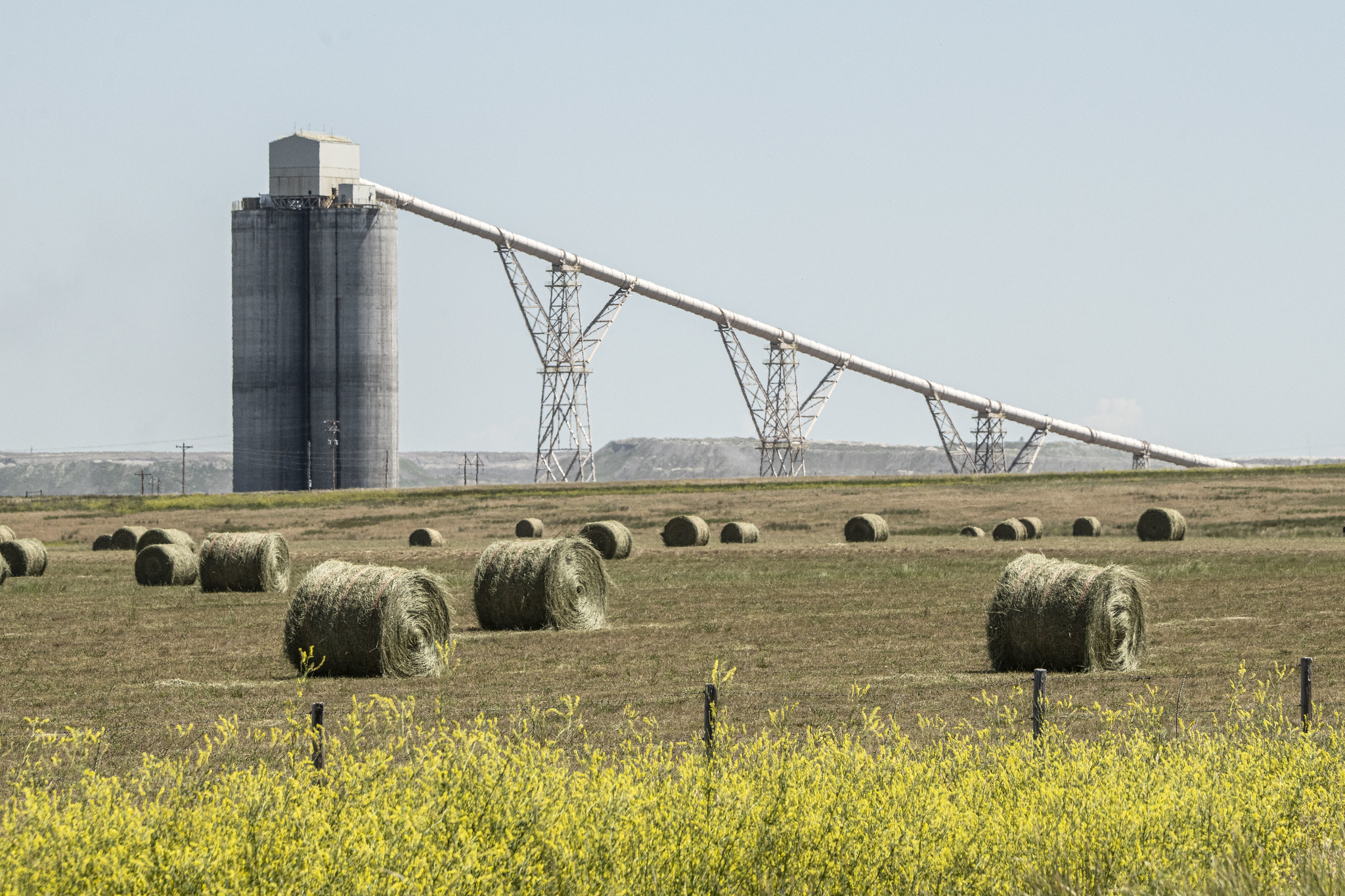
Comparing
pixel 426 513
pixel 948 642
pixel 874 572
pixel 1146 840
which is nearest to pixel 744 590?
pixel 874 572

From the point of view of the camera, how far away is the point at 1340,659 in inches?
821

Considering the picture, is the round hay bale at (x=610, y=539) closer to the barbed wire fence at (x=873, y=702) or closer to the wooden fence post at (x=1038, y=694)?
the barbed wire fence at (x=873, y=702)

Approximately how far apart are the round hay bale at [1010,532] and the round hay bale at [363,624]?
129 feet

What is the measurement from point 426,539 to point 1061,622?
40.2 metres

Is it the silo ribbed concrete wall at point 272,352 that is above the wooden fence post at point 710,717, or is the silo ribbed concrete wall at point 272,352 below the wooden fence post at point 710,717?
above

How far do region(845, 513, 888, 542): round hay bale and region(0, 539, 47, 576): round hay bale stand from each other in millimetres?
26248

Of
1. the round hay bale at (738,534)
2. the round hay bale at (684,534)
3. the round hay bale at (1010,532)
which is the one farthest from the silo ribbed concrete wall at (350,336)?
the round hay bale at (1010,532)

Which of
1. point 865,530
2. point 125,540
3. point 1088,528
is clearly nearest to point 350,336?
point 125,540

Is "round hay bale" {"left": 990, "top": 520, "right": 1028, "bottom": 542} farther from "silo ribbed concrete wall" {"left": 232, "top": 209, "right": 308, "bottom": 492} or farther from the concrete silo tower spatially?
"silo ribbed concrete wall" {"left": 232, "top": 209, "right": 308, "bottom": 492}

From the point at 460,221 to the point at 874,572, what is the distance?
3052 inches

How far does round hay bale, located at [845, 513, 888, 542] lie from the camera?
5594cm

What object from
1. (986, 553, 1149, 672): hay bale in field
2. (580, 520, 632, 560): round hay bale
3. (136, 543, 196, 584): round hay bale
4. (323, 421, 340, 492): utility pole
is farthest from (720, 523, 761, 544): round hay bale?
(323, 421, 340, 492): utility pole

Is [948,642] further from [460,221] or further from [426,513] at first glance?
[460,221]

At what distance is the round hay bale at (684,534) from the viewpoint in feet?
178
